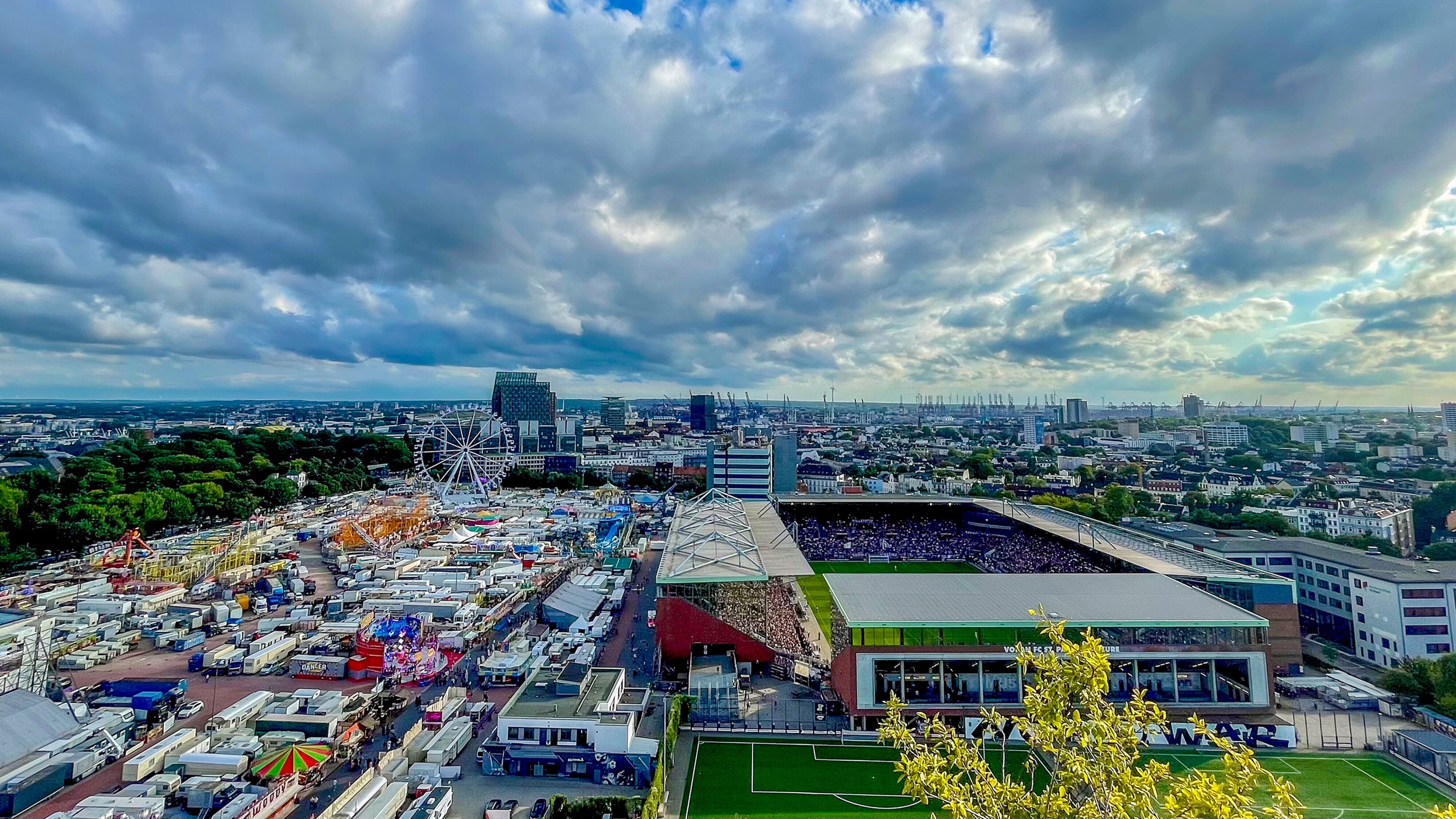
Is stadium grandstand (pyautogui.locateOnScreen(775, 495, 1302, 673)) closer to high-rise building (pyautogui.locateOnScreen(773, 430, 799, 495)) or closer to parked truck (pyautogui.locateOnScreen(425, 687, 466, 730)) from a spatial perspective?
high-rise building (pyautogui.locateOnScreen(773, 430, 799, 495))

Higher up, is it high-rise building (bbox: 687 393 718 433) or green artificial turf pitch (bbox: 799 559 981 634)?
high-rise building (bbox: 687 393 718 433)

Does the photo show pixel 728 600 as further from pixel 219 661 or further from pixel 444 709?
pixel 219 661

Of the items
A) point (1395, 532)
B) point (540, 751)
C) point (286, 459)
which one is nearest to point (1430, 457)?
point (1395, 532)

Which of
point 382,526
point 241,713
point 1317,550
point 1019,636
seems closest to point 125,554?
point 382,526

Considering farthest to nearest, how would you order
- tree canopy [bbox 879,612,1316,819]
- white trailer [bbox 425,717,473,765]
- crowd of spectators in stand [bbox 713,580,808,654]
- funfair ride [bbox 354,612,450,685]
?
1. crowd of spectators in stand [bbox 713,580,808,654]
2. funfair ride [bbox 354,612,450,685]
3. white trailer [bbox 425,717,473,765]
4. tree canopy [bbox 879,612,1316,819]

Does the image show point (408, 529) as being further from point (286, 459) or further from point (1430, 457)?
point (1430, 457)

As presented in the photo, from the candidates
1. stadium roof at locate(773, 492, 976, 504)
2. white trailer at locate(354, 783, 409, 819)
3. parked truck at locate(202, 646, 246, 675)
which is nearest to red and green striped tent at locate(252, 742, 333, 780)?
white trailer at locate(354, 783, 409, 819)
